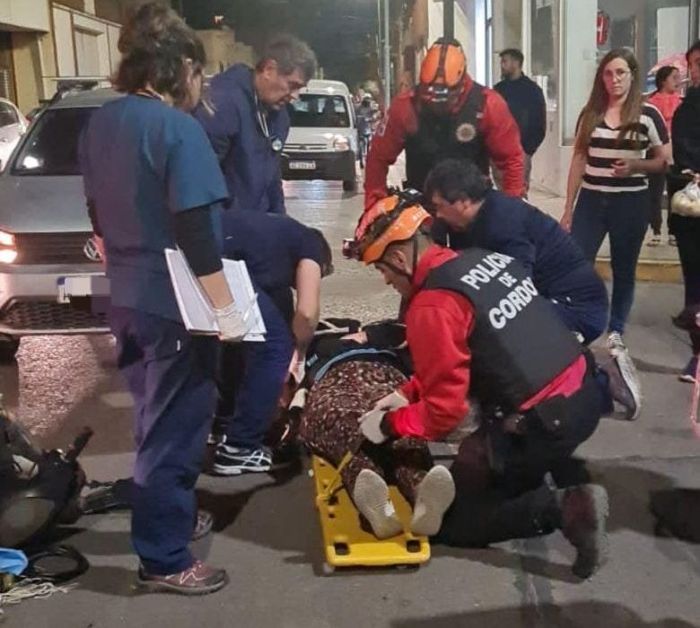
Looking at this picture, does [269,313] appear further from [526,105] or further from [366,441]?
[526,105]

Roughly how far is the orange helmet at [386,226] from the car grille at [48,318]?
2983 millimetres

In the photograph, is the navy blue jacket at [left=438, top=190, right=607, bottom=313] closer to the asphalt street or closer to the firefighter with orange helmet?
the asphalt street

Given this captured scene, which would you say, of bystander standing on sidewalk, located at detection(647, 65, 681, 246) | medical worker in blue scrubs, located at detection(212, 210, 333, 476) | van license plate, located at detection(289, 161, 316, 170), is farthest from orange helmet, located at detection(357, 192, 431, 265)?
van license plate, located at detection(289, 161, 316, 170)

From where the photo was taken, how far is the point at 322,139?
1836 centimetres

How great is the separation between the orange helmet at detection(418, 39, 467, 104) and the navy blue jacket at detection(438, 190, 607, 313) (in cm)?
113

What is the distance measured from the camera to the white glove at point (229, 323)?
3.36 meters

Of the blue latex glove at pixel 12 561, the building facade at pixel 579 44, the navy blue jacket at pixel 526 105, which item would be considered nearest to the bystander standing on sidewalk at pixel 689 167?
the blue latex glove at pixel 12 561

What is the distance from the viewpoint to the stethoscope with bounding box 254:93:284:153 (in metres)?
4.72

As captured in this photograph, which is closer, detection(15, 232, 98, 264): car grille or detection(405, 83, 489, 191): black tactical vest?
detection(405, 83, 489, 191): black tactical vest

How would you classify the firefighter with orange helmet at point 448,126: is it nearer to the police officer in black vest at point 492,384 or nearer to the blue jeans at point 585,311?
the blue jeans at point 585,311

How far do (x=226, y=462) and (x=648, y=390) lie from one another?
2.45m

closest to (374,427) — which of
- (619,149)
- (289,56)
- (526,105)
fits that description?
(289,56)

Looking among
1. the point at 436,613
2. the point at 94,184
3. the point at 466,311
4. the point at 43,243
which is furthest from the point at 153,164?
the point at 43,243

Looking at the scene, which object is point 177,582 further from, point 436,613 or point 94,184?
point 94,184
